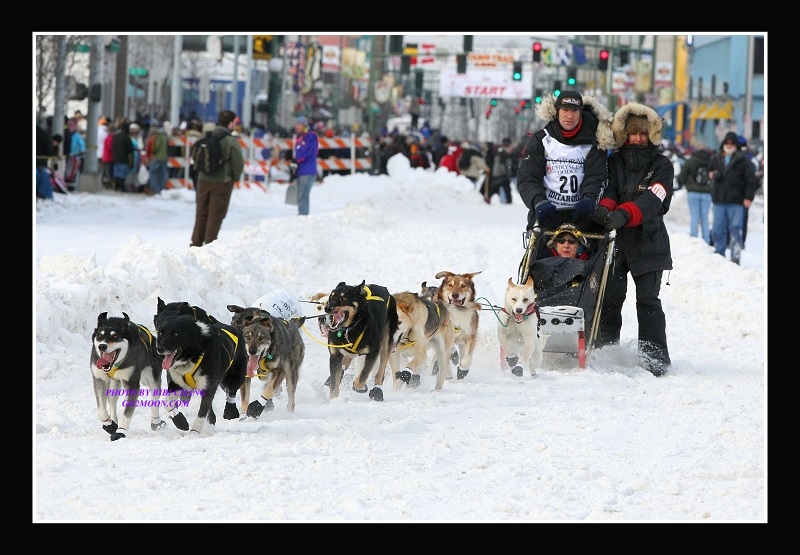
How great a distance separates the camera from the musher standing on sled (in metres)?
8.97

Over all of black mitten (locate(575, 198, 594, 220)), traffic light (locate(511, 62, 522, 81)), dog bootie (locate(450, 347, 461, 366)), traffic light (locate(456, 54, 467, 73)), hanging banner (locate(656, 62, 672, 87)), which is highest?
hanging banner (locate(656, 62, 672, 87))

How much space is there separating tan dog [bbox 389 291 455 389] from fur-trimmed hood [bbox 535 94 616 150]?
174 cm

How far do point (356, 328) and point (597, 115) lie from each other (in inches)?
111

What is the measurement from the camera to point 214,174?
15891 mm

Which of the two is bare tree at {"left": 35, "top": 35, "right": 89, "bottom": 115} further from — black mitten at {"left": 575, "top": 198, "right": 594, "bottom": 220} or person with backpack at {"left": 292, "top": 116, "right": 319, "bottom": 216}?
black mitten at {"left": 575, "top": 198, "right": 594, "bottom": 220}

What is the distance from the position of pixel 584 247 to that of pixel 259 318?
3171 mm

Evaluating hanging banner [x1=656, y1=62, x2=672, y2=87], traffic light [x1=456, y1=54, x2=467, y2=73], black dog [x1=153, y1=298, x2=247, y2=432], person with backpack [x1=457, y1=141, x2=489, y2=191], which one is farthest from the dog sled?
hanging banner [x1=656, y1=62, x2=672, y2=87]

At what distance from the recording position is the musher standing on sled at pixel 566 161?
8969mm

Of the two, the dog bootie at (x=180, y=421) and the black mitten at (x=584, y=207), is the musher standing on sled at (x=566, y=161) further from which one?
the dog bootie at (x=180, y=421)

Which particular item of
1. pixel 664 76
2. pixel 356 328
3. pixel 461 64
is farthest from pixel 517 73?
pixel 356 328

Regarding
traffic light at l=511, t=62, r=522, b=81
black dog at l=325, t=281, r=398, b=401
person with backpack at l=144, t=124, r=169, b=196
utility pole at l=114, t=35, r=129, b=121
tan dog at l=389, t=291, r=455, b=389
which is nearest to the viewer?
black dog at l=325, t=281, r=398, b=401

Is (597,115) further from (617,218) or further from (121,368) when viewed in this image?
(121,368)

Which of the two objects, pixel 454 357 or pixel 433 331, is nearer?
pixel 433 331

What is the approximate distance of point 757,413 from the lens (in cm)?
727
